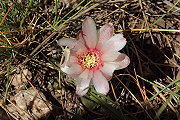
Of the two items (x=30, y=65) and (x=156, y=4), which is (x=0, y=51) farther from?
(x=156, y=4)

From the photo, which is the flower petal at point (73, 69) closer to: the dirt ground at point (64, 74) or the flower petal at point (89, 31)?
the flower petal at point (89, 31)

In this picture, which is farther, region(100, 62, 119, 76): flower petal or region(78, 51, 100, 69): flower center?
region(78, 51, 100, 69): flower center

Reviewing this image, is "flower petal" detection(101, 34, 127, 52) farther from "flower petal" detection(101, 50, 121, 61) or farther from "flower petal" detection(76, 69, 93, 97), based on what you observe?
"flower petal" detection(76, 69, 93, 97)

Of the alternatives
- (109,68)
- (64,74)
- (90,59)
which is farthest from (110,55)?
(64,74)

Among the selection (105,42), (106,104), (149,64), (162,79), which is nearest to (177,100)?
(162,79)

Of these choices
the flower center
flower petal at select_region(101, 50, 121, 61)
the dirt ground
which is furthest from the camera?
the dirt ground

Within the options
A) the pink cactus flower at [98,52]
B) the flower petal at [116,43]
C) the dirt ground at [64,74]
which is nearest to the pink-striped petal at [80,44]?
the pink cactus flower at [98,52]

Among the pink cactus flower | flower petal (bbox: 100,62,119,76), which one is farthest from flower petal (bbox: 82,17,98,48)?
flower petal (bbox: 100,62,119,76)

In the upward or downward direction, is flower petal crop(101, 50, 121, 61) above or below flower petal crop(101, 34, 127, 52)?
Result: below
